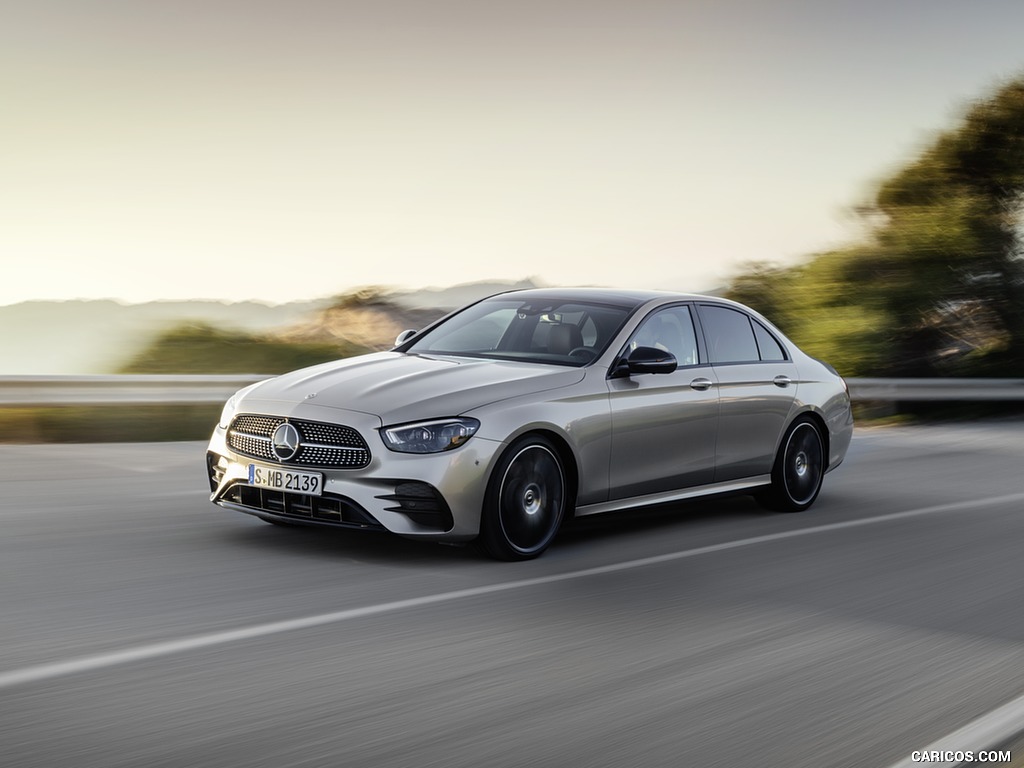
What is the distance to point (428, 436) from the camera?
21.7 ft

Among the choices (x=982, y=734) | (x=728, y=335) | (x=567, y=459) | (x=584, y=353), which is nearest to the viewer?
(x=982, y=734)

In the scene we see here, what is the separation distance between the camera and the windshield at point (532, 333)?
7773 millimetres

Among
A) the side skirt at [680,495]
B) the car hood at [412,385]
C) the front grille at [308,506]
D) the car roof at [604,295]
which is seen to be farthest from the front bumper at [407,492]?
the car roof at [604,295]

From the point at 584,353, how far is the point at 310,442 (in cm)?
185

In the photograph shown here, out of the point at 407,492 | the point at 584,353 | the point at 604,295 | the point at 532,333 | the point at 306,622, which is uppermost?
the point at 604,295

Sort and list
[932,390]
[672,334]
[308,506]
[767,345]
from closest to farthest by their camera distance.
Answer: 1. [308,506]
2. [672,334]
3. [767,345]
4. [932,390]

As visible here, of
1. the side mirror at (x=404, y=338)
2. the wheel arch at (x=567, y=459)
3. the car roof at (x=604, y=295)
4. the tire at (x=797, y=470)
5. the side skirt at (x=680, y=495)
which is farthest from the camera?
the tire at (x=797, y=470)

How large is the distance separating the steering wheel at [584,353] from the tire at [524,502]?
0.77 metres

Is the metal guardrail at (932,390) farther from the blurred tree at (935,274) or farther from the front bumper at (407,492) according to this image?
the front bumper at (407,492)

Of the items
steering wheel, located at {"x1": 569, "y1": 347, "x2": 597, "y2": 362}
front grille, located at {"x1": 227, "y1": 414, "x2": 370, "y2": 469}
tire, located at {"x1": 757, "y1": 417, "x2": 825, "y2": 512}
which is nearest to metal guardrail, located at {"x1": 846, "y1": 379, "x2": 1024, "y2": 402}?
tire, located at {"x1": 757, "y1": 417, "x2": 825, "y2": 512}

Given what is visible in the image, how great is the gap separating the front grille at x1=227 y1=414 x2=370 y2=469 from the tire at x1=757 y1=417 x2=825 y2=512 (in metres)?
3.60

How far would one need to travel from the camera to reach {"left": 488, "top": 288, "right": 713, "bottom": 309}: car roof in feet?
27.0

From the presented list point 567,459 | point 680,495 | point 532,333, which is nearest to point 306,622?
point 567,459

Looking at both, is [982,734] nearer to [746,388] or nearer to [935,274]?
[746,388]
